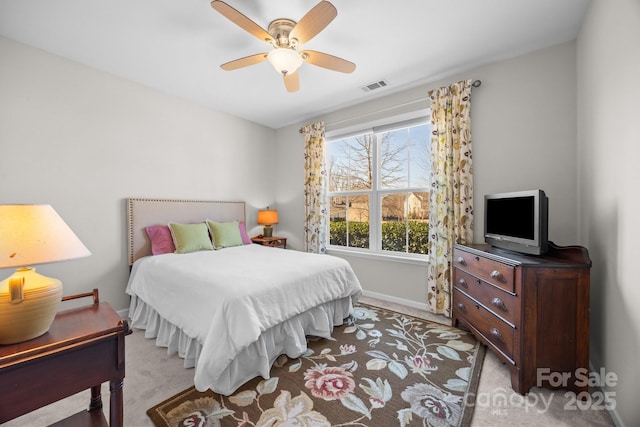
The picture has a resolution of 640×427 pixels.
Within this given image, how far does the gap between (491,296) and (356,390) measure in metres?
1.23

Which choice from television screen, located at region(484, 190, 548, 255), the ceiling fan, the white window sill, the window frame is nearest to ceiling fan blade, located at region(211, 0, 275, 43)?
the ceiling fan

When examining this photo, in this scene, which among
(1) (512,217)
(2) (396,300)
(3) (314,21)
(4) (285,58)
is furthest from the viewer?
(2) (396,300)

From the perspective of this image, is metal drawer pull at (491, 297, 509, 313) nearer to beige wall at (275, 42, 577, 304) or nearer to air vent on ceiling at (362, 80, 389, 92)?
beige wall at (275, 42, 577, 304)

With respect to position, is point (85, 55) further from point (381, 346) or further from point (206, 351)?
point (381, 346)

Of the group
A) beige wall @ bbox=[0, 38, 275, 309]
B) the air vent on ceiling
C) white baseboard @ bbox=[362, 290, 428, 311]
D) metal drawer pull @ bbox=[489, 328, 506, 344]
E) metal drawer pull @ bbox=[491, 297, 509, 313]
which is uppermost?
Answer: the air vent on ceiling

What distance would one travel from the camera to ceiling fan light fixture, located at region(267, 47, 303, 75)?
2010 millimetres

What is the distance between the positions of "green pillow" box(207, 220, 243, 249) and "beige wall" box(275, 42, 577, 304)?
226 cm

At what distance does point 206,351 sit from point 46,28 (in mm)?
A: 2917

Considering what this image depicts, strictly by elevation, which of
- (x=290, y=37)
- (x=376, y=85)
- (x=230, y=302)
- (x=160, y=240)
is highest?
(x=376, y=85)

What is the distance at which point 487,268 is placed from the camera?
82.0 inches

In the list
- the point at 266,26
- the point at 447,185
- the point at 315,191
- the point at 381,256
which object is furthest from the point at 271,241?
the point at 266,26

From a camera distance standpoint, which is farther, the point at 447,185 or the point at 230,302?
the point at 447,185

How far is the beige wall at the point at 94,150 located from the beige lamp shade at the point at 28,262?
2.00m

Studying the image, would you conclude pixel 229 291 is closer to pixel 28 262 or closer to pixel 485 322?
pixel 28 262
